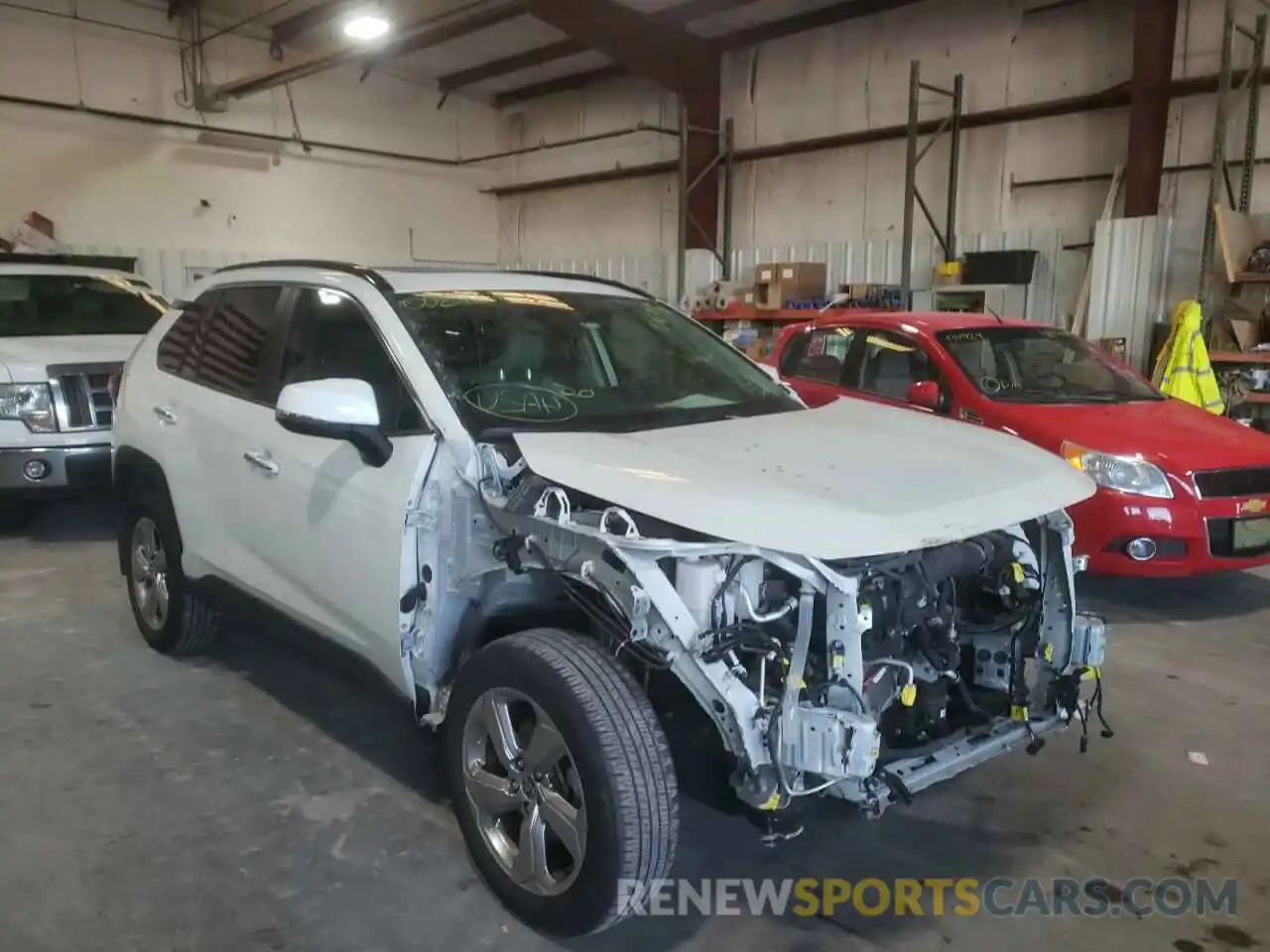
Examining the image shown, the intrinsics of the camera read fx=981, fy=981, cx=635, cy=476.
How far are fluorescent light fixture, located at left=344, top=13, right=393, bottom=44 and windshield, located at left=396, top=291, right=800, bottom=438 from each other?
735 centimetres

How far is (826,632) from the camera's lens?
2088 millimetres

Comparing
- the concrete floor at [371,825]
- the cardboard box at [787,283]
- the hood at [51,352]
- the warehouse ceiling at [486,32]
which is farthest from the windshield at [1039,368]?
the warehouse ceiling at [486,32]

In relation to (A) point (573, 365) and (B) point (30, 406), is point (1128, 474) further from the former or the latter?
(B) point (30, 406)

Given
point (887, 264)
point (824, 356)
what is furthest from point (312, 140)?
point (824, 356)

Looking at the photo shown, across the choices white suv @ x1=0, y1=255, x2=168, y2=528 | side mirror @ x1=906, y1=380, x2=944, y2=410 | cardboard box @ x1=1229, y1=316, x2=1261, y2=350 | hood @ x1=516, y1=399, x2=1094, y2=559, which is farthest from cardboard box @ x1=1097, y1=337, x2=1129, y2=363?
white suv @ x1=0, y1=255, x2=168, y2=528

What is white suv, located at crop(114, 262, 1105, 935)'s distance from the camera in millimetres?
2059

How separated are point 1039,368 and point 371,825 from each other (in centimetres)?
446

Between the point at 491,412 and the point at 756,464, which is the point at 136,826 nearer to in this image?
the point at 491,412

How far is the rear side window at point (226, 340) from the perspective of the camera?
128 inches

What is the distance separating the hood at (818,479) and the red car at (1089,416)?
2108 mm

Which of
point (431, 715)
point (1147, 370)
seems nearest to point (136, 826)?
point (431, 715)

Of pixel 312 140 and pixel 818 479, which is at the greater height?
pixel 312 140

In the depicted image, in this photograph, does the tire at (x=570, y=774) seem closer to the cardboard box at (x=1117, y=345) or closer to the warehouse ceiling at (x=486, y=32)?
the cardboard box at (x=1117, y=345)

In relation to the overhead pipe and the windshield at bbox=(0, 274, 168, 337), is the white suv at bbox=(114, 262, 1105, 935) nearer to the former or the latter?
the windshield at bbox=(0, 274, 168, 337)
